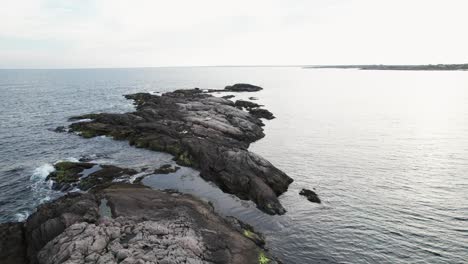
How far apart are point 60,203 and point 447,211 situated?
37.2m

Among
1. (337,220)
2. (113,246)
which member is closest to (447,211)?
(337,220)

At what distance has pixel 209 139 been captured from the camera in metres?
50.5

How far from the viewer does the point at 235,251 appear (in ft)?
70.5

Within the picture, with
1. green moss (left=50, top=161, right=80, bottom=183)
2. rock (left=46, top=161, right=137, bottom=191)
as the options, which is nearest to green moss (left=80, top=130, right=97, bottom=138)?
rock (left=46, top=161, right=137, bottom=191)

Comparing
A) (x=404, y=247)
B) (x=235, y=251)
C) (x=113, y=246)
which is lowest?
(x=404, y=247)

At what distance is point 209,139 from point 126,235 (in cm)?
3005

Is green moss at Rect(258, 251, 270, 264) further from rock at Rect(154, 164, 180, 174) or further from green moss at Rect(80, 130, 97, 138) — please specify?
green moss at Rect(80, 130, 97, 138)

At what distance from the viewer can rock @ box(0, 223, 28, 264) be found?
823 inches

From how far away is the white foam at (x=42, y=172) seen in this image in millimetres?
38650

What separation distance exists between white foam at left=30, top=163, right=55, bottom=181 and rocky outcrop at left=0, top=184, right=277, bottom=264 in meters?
15.7

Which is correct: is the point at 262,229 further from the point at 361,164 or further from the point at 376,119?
the point at 376,119

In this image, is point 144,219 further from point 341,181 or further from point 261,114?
point 261,114

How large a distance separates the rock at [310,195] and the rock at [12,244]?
88.1 feet

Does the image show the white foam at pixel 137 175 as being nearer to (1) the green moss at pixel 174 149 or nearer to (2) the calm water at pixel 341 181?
(2) the calm water at pixel 341 181
